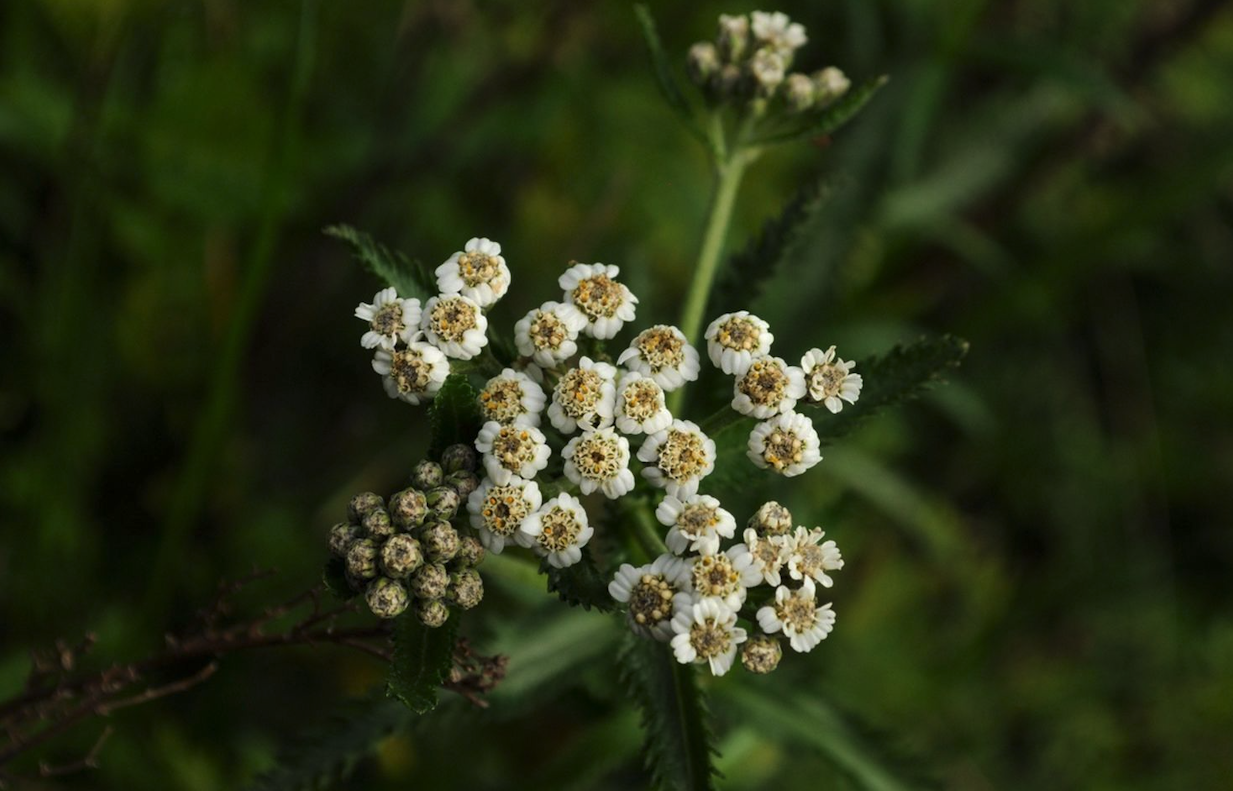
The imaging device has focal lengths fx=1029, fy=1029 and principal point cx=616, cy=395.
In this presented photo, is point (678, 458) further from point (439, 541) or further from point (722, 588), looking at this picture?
point (439, 541)

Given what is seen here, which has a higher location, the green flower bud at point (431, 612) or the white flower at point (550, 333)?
the white flower at point (550, 333)

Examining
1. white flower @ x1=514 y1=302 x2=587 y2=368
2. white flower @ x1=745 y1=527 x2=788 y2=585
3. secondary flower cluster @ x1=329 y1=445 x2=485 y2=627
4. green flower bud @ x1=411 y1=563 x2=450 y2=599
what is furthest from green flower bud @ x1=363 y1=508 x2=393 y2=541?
white flower @ x1=745 y1=527 x2=788 y2=585

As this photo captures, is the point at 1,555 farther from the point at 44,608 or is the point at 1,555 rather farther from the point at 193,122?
the point at 193,122

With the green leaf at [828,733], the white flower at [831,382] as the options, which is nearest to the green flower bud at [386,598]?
the white flower at [831,382]

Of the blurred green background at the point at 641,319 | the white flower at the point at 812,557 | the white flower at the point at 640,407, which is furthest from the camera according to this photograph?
the blurred green background at the point at 641,319

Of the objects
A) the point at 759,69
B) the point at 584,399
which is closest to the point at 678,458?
the point at 584,399

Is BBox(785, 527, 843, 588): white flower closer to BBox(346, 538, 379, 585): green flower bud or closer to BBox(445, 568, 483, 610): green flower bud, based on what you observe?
BBox(445, 568, 483, 610): green flower bud

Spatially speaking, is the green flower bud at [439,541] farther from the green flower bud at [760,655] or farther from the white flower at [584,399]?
the green flower bud at [760,655]
